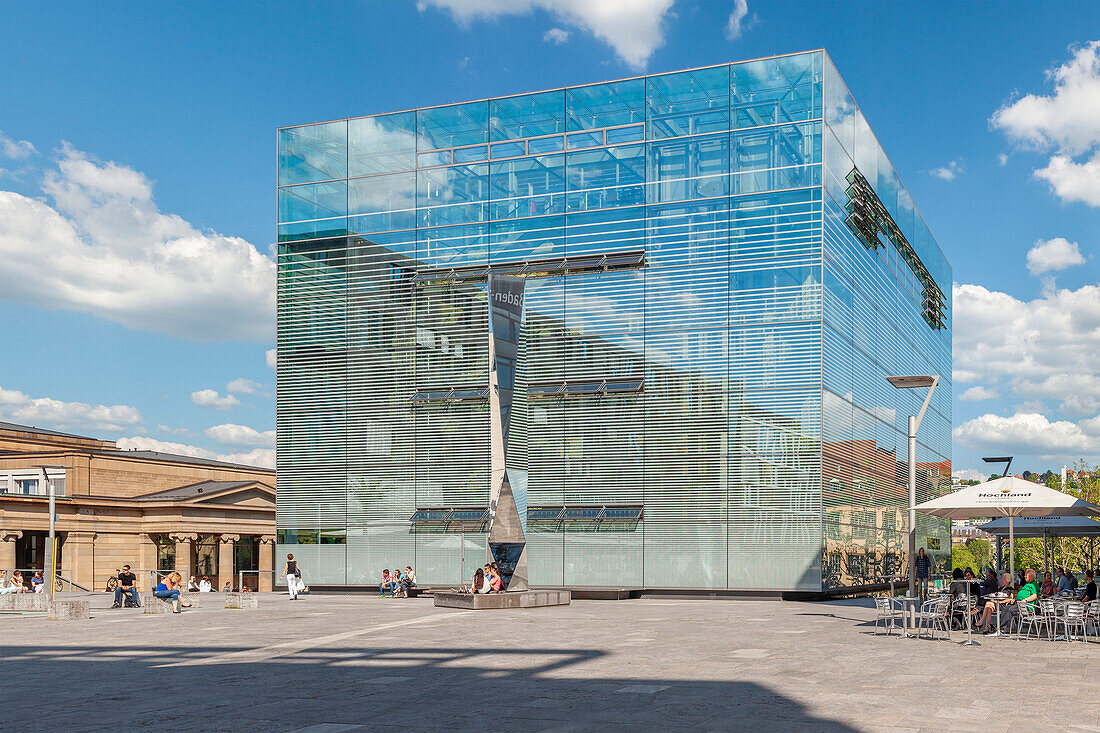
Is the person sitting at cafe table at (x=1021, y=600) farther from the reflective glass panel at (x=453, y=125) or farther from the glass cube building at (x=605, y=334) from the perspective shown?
the reflective glass panel at (x=453, y=125)

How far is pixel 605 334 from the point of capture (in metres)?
38.6

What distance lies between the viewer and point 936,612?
2016 centimetres

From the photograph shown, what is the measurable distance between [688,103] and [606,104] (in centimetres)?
327

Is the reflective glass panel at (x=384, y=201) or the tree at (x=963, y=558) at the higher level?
the reflective glass panel at (x=384, y=201)

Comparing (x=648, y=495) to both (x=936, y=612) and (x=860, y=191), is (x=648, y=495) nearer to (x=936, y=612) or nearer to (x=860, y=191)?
(x=860, y=191)

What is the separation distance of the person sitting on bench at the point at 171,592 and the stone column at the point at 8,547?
29.3 m

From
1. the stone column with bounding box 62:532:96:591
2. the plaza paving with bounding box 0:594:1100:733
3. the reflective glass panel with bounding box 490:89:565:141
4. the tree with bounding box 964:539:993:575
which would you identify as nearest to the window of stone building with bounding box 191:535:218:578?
the stone column with bounding box 62:532:96:591

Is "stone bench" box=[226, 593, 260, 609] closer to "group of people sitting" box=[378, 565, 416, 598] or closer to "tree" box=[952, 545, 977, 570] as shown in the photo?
"group of people sitting" box=[378, 565, 416, 598]

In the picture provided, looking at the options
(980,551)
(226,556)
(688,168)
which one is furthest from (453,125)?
(980,551)

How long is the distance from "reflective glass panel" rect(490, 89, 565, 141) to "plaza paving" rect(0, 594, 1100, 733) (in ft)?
71.2

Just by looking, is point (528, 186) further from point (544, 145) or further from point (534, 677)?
point (534, 677)

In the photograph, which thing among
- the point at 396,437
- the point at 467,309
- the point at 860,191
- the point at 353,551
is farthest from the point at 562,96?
the point at 353,551

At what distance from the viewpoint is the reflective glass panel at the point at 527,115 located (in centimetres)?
4022

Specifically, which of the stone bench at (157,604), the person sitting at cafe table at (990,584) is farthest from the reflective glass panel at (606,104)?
the person sitting at cafe table at (990,584)
